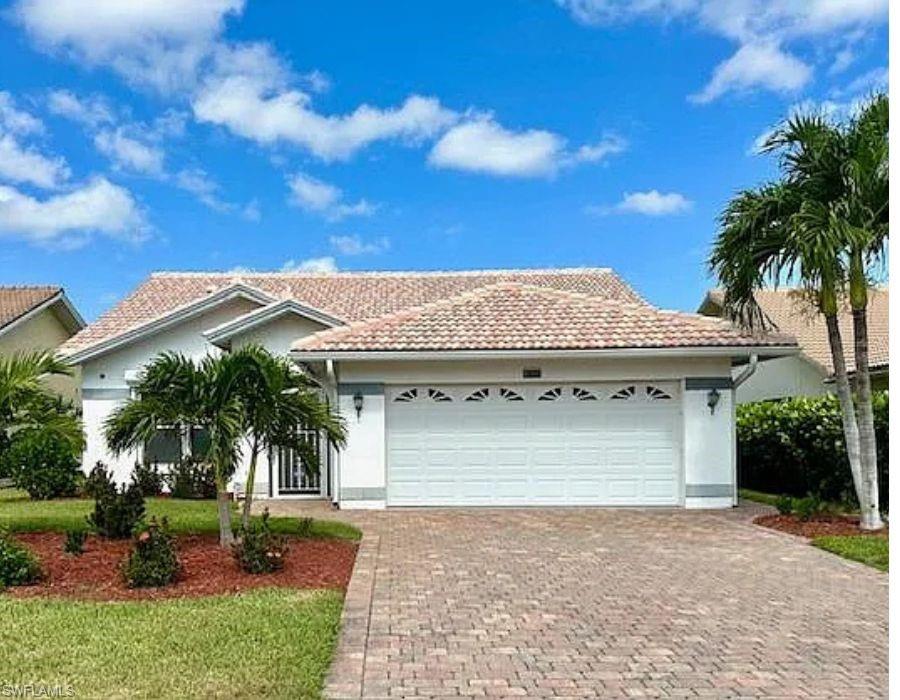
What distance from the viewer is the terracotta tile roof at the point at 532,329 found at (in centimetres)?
1617

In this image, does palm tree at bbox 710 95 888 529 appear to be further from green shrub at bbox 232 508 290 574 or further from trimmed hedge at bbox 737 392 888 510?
green shrub at bbox 232 508 290 574

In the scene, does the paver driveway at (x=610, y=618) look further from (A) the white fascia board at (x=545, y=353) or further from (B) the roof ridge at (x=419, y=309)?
(B) the roof ridge at (x=419, y=309)

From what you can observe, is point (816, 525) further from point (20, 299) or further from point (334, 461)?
point (20, 299)

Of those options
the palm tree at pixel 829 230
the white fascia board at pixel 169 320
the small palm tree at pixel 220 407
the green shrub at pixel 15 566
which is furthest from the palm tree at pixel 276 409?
the white fascia board at pixel 169 320

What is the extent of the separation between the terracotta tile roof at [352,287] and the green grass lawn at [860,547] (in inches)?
554

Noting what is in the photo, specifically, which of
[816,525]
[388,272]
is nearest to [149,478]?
[388,272]

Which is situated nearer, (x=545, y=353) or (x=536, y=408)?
(x=545, y=353)

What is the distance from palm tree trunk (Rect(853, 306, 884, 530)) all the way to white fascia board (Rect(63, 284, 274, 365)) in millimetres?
12933

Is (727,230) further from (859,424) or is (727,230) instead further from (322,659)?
(322,659)

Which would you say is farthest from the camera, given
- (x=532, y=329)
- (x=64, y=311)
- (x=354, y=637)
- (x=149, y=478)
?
(x=64, y=311)

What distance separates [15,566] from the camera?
9.20 m

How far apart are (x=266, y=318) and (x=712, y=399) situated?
9537 millimetres

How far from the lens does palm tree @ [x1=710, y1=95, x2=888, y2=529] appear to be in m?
12.8

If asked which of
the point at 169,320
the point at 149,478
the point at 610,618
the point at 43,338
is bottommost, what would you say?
the point at 610,618
